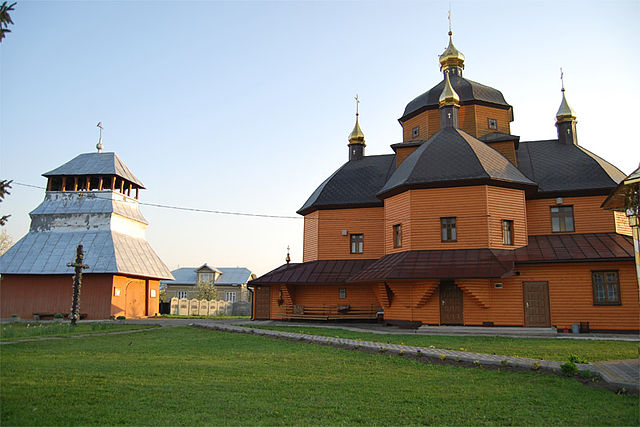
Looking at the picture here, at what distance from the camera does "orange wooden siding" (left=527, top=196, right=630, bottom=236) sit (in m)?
20.0

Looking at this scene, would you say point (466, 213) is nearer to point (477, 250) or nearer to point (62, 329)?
point (477, 250)

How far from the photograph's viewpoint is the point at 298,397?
680 centimetres

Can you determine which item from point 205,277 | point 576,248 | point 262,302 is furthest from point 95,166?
point 576,248

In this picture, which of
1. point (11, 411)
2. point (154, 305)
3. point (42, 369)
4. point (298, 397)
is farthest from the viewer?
point (154, 305)

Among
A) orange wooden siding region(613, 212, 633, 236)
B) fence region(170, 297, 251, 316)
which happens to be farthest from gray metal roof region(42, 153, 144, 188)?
orange wooden siding region(613, 212, 633, 236)

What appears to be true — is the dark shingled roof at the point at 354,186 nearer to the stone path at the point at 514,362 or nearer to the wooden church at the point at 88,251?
the wooden church at the point at 88,251

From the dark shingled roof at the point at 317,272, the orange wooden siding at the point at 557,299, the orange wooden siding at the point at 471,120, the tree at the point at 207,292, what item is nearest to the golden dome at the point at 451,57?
the orange wooden siding at the point at 471,120

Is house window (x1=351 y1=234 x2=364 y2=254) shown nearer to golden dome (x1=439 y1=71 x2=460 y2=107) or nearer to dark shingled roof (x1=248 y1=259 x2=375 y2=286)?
dark shingled roof (x1=248 y1=259 x2=375 y2=286)

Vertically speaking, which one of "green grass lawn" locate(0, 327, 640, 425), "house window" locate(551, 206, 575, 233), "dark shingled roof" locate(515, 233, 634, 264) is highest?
"house window" locate(551, 206, 575, 233)

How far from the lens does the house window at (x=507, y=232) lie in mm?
19312

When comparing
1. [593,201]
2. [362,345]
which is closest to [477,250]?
[593,201]

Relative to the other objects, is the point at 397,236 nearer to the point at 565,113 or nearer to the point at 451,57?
the point at 565,113

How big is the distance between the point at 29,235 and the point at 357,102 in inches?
831

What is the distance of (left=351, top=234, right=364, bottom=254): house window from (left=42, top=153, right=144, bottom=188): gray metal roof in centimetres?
1499
